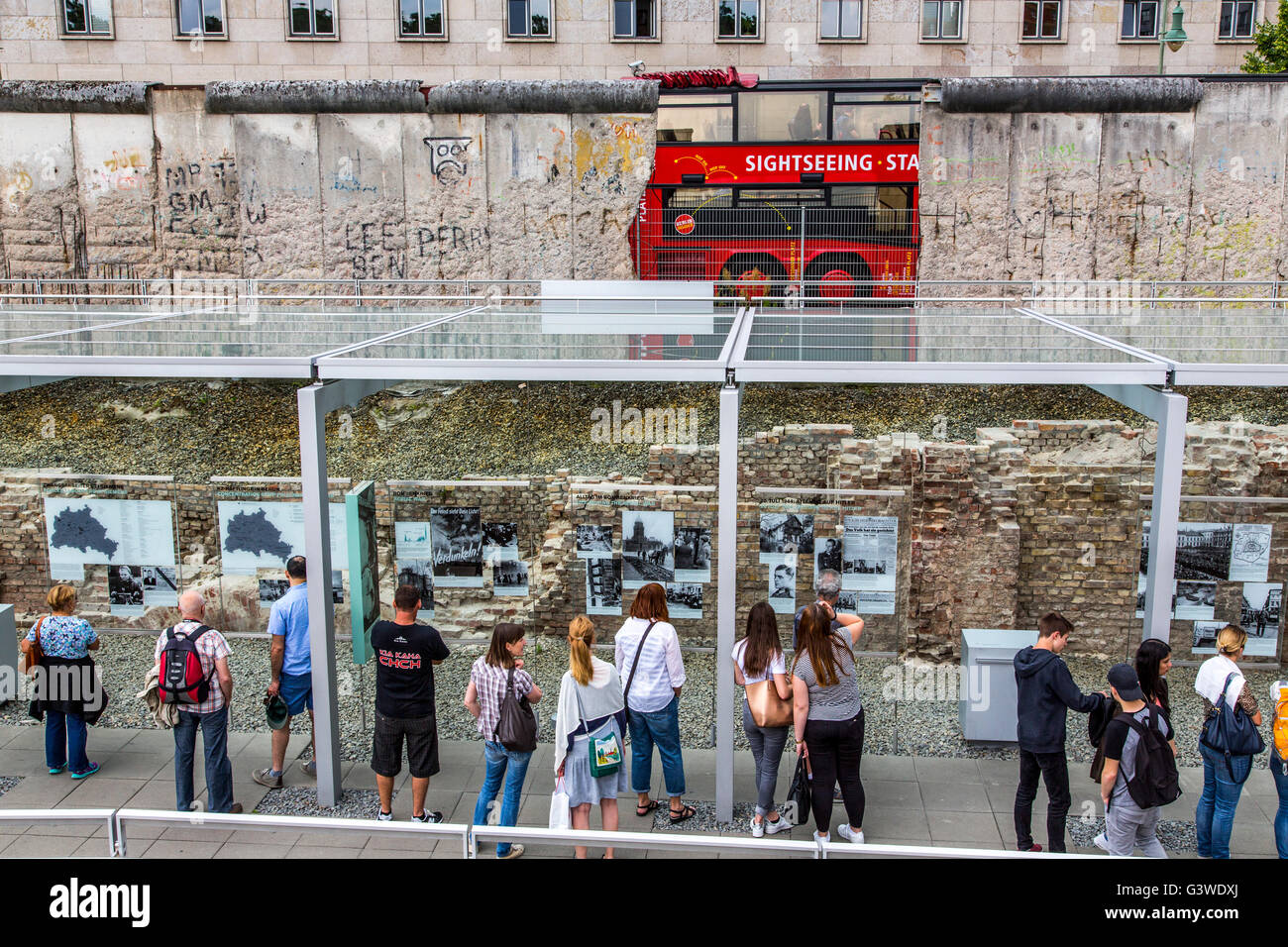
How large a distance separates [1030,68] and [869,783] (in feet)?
80.3

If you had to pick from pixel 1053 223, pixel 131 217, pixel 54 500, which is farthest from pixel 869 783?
pixel 131 217

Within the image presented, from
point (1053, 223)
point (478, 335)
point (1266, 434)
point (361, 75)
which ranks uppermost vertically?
point (361, 75)

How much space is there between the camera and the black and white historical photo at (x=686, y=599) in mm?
9016

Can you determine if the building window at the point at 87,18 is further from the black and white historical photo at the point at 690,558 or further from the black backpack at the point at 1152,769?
the black backpack at the point at 1152,769

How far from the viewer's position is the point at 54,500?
916 cm

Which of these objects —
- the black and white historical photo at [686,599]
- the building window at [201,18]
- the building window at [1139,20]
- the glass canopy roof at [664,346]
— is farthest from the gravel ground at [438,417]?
the building window at [1139,20]

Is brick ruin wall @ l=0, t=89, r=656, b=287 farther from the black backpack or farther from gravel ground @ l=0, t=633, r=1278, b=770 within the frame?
the black backpack

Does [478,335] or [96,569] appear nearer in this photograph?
[478,335]

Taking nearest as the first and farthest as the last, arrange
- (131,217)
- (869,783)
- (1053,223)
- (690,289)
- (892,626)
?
(869,783) → (892,626) → (690,289) → (1053,223) → (131,217)

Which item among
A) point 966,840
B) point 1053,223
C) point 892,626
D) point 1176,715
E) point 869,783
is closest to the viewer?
point 966,840

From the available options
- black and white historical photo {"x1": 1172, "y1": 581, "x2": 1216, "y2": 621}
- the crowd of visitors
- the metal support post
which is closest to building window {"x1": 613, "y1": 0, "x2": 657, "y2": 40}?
black and white historical photo {"x1": 1172, "y1": 581, "x2": 1216, "y2": 621}

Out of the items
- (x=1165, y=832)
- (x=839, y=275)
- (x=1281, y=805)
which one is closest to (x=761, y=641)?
(x=1165, y=832)

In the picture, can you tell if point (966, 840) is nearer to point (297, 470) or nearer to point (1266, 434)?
point (1266, 434)

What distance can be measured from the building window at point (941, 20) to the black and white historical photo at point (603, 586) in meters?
22.1
